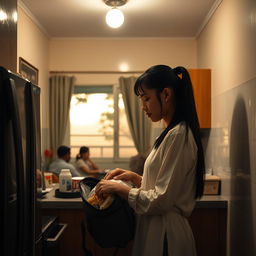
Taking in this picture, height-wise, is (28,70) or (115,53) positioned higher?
(115,53)

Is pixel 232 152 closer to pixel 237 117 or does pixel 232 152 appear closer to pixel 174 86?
pixel 237 117

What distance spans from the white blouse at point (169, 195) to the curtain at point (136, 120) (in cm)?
340

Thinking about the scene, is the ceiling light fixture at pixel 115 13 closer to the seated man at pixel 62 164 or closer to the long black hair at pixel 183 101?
the seated man at pixel 62 164

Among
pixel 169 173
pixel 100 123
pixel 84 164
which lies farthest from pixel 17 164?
pixel 100 123

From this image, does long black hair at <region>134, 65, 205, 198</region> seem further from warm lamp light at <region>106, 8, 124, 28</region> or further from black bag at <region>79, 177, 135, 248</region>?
warm lamp light at <region>106, 8, 124, 28</region>

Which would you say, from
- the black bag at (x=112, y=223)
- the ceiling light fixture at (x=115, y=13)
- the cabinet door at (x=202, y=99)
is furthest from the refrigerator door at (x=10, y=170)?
the ceiling light fixture at (x=115, y=13)

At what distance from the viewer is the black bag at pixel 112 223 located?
57.1 inches

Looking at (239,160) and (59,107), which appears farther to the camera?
(59,107)

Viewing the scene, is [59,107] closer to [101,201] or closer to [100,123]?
[100,123]

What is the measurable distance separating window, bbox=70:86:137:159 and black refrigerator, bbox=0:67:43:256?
147 inches

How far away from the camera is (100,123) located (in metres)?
5.19

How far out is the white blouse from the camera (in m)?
1.39

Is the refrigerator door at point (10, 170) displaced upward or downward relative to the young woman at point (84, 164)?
upward

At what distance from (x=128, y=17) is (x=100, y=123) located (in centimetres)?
179
